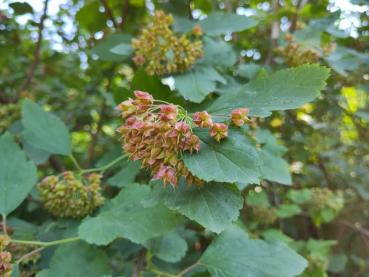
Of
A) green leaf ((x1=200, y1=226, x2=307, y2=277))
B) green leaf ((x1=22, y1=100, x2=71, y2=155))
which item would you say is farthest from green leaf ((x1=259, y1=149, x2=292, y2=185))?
green leaf ((x1=22, y1=100, x2=71, y2=155))

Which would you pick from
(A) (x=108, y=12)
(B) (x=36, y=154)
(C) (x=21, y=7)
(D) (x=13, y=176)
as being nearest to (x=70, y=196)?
(D) (x=13, y=176)

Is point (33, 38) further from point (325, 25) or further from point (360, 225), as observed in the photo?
point (360, 225)

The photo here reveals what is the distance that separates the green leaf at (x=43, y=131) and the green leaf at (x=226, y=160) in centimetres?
70

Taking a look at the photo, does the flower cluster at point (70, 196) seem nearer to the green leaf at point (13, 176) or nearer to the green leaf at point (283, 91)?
the green leaf at point (13, 176)

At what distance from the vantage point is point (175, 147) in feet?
2.78

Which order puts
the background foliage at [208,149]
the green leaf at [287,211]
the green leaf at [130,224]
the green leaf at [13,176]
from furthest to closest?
the green leaf at [287,211]
the green leaf at [13,176]
the green leaf at [130,224]
the background foliage at [208,149]

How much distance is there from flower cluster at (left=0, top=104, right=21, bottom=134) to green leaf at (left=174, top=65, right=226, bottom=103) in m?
0.80

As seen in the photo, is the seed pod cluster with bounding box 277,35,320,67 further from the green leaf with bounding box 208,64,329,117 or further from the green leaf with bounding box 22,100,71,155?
the green leaf with bounding box 22,100,71,155

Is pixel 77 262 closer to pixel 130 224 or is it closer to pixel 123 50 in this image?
pixel 130 224

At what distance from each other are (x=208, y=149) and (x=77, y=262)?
0.53 m

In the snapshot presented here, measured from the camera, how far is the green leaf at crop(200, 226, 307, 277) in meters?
1.08

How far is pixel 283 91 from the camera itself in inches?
36.4

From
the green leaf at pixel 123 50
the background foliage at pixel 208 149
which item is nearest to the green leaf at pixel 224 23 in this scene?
the background foliage at pixel 208 149

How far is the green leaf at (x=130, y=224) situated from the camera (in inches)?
42.5
